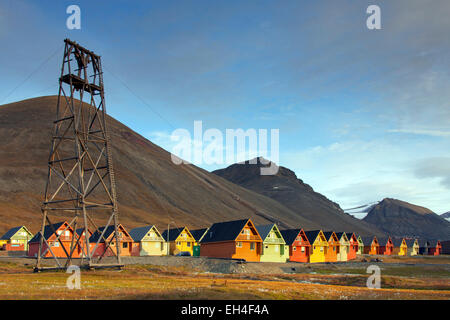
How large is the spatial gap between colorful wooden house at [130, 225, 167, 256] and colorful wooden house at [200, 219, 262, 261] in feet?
52.0

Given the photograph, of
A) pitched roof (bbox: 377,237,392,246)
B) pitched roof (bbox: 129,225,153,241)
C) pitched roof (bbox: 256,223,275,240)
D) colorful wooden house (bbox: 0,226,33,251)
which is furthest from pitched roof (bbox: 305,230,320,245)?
colorful wooden house (bbox: 0,226,33,251)

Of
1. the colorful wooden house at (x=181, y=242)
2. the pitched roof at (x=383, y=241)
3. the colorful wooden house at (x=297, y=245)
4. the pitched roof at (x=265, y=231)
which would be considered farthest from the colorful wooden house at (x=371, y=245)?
the colorful wooden house at (x=181, y=242)

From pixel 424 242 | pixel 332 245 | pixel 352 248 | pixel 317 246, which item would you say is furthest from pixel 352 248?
pixel 424 242

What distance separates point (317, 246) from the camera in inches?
3794

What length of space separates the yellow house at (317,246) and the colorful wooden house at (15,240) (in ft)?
214

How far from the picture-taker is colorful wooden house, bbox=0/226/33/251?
10256cm

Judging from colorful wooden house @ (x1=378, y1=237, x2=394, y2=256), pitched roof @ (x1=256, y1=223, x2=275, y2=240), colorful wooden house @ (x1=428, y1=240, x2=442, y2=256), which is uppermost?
pitched roof @ (x1=256, y1=223, x2=275, y2=240)

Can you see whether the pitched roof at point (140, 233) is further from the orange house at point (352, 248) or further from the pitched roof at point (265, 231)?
the orange house at point (352, 248)

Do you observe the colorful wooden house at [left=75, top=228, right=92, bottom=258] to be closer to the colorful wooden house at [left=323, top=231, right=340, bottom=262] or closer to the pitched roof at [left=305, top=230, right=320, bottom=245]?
the pitched roof at [left=305, top=230, right=320, bottom=245]

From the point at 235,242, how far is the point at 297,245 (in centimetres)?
2090

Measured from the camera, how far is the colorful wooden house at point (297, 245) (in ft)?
295

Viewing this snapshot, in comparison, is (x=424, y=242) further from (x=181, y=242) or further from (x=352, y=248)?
(x=181, y=242)

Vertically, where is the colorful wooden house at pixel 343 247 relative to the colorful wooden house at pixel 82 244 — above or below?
below
